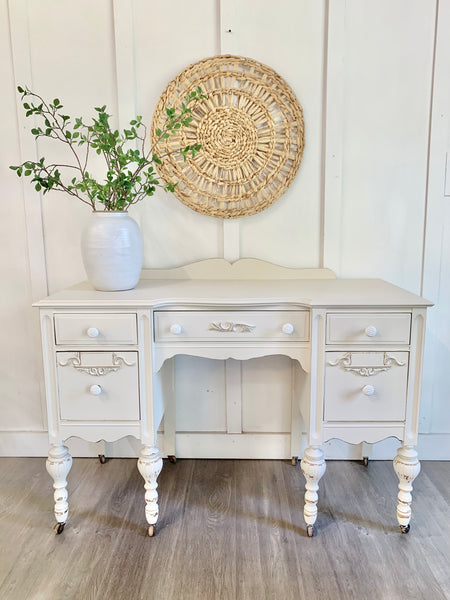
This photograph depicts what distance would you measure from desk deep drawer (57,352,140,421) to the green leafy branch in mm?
582

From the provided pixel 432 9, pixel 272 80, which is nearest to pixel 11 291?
pixel 272 80

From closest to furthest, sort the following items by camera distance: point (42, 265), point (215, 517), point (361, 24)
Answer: point (215, 517) → point (361, 24) → point (42, 265)

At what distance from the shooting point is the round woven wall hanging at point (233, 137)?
6.19 feet

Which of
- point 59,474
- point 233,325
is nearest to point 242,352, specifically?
point 233,325

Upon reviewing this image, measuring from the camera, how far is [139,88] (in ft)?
6.32

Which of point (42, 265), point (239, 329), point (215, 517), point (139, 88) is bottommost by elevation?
point (215, 517)

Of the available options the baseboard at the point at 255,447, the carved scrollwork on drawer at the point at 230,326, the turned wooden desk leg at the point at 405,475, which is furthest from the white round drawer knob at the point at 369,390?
the baseboard at the point at 255,447

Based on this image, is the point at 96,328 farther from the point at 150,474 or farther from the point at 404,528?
the point at 404,528

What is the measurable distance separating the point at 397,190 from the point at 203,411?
1.36 metres

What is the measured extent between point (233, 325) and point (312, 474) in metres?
0.62

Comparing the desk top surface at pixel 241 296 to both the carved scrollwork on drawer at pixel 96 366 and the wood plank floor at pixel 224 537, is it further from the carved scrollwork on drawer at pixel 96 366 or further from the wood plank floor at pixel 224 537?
the wood plank floor at pixel 224 537

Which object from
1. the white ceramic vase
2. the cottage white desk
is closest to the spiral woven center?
the white ceramic vase

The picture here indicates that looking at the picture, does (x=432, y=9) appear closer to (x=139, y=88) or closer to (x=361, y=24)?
(x=361, y=24)

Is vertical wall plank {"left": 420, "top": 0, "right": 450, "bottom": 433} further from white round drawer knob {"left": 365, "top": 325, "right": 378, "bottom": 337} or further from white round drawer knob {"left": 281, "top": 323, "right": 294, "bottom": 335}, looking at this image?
white round drawer knob {"left": 281, "top": 323, "right": 294, "bottom": 335}
